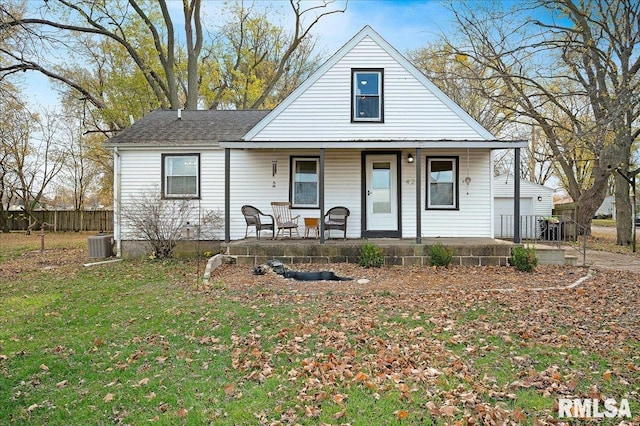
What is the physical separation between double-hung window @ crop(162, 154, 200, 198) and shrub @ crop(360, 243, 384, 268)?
17.9 ft

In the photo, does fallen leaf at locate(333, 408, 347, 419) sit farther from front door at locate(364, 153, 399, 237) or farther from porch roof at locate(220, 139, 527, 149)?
front door at locate(364, 153, 399, 237)

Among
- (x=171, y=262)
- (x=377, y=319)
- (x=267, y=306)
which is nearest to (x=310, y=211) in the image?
(x=171, y=262)

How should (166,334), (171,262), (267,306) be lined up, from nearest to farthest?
1. (166,334)
2. (267,306)
3. (171,262)

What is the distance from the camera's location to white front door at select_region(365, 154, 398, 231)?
38.7 ft

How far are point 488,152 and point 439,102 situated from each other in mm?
2035

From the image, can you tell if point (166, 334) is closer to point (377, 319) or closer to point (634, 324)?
point (377, 319)

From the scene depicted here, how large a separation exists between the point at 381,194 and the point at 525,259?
4.13 meters

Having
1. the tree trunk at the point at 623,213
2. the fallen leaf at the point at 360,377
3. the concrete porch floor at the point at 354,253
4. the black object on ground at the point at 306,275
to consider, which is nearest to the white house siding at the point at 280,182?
the concrete porch floor at the point at 354,253

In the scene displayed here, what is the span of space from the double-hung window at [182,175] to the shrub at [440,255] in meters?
6.89

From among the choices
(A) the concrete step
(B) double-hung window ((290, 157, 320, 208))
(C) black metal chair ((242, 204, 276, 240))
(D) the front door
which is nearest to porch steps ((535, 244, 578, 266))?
(A) the concrete step

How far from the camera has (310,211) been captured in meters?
11.9

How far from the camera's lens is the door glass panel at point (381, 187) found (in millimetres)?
11852

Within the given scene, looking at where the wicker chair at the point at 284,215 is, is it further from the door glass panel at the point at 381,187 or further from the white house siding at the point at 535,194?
the white house siding at the point at 535,194

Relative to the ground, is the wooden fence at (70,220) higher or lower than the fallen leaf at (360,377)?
higher
